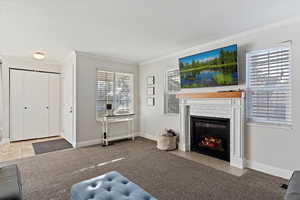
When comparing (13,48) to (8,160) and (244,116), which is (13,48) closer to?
(8,160)

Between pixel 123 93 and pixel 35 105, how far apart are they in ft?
9.11

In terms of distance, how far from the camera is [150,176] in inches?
103

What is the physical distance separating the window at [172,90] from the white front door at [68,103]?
2.60 m

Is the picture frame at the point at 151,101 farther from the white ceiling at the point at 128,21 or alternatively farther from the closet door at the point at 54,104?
the closet door at the point at 54,104

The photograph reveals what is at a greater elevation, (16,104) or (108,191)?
(16,104)

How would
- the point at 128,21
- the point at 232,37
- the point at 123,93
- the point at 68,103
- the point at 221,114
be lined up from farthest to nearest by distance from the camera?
1. the point at 123,93
2. the point at 68,103
3. the point at 221,114
4. the point at 232,37
5. the point at 128,21

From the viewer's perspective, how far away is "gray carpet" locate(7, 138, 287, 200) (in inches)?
83.8

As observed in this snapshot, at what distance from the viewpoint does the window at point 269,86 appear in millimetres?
2562

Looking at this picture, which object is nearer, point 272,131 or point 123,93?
point 272,131

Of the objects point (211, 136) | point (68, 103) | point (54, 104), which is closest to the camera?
point (211, 136)

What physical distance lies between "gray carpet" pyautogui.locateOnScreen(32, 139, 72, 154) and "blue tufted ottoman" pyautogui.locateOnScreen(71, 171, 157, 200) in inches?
116

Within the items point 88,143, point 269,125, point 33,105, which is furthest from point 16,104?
point 269,125

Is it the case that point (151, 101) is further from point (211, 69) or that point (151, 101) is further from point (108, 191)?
point (108, 191)

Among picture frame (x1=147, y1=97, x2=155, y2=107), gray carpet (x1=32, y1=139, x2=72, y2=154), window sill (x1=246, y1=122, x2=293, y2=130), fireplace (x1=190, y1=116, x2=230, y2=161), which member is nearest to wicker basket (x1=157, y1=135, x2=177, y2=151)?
fireplace (x1=190, y1=116, x2=230, y2=161)
